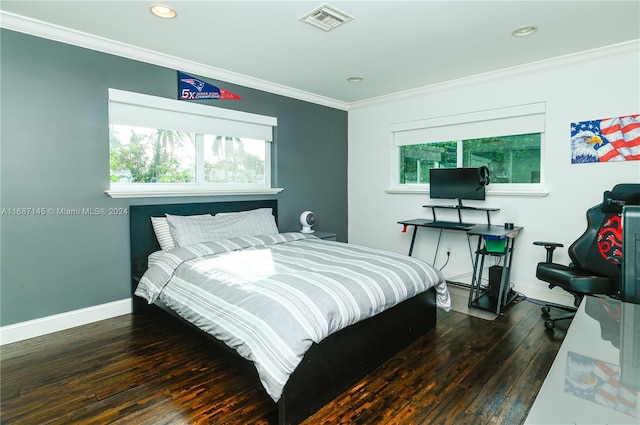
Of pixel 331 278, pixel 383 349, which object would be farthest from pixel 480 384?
pixel 331 278

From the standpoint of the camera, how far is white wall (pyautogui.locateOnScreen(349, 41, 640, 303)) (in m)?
3.30

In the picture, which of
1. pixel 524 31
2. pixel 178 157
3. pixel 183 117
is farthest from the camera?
pixel 178 157

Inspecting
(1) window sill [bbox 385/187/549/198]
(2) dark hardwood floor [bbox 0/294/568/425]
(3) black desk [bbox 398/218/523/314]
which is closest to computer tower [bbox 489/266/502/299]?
(3) black desk [bbox 398/218/523/314]

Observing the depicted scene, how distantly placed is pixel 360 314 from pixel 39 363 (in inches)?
89.3

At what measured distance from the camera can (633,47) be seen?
124 inches

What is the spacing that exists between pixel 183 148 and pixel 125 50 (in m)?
1.03

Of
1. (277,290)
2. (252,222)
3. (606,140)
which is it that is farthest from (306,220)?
(606,140)

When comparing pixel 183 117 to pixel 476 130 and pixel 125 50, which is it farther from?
pixel 476 130

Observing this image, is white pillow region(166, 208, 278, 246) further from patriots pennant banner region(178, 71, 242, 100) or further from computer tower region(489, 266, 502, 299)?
computer tower region(489, 266, 502, 299)

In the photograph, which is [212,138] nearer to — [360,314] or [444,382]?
[360,314]

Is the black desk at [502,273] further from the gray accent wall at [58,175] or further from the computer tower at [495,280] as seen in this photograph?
the gray accent wall at [58,175]

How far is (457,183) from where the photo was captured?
13.8 feet

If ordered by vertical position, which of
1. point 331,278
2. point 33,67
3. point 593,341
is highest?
point 33,67

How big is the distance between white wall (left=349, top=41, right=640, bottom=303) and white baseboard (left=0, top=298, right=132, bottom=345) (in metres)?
3.44
